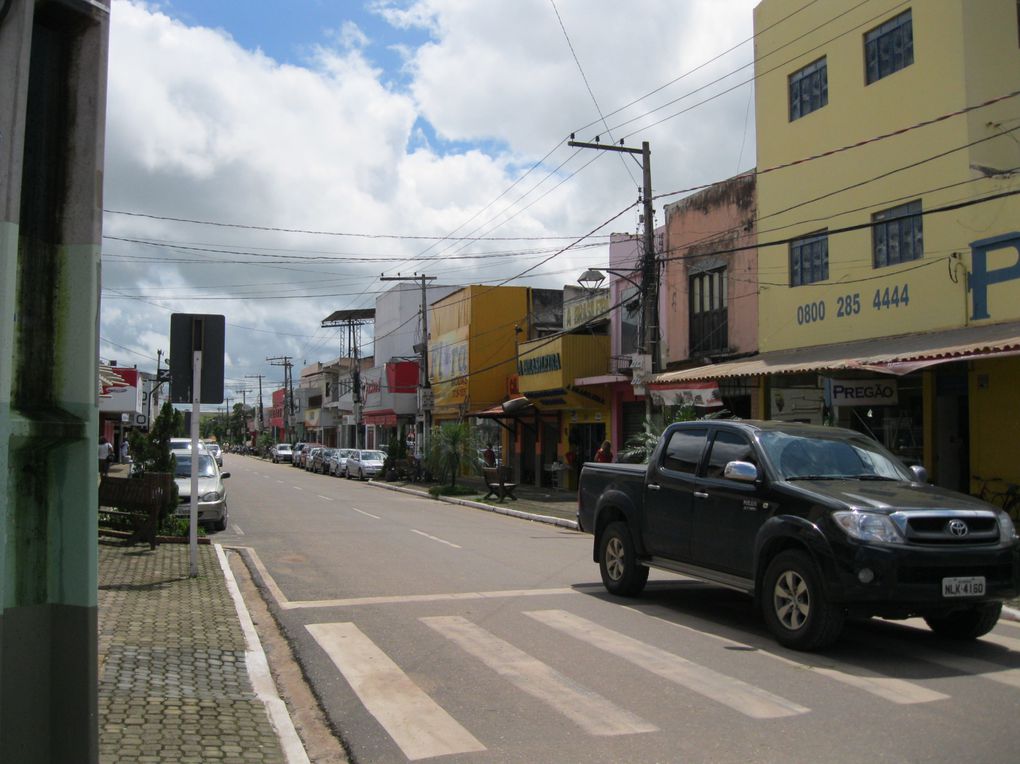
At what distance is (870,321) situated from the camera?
18156 millimetres

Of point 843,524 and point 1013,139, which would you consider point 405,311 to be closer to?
point 1013,139

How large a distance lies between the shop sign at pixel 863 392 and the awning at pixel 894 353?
1.91 feet

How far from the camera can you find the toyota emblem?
7.11 meters

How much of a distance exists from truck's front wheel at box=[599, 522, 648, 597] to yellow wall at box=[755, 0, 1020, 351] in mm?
9082

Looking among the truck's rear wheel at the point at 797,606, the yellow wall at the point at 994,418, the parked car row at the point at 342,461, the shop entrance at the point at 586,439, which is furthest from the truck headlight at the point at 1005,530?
the parked car row at the point at 342,461

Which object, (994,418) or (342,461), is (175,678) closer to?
(994,418)

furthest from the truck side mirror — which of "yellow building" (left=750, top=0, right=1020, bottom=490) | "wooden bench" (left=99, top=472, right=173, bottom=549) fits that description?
"wooden bench" (left=99, top=472, right=173, bottom=549)

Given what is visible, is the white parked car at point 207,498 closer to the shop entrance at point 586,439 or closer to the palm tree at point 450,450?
the palm tree at point 450,450

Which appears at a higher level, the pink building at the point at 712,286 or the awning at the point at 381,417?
the pink building at the point at 712,286

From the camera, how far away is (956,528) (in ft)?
23.4

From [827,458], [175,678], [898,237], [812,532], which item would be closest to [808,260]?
[898,237]

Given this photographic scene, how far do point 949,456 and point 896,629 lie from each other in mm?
9748

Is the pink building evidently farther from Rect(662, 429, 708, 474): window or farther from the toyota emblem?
the toyota emblem

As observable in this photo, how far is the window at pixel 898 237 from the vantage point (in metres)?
17.2
